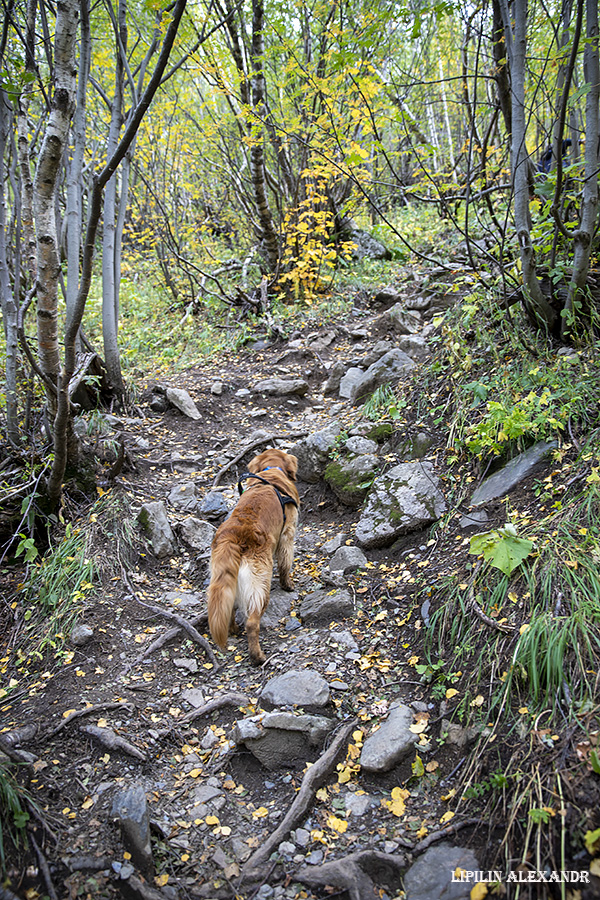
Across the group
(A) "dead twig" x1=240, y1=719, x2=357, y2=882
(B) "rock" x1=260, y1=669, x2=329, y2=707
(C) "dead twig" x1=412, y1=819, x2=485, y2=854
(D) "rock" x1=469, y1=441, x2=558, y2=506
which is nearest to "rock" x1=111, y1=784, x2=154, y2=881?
(A) "dead twig" x1=240, y1=719, x2=357, y2=882

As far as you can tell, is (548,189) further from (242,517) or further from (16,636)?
(16,636)

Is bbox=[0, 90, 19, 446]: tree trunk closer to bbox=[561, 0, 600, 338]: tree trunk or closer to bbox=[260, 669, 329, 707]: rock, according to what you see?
bbox=[260, 669, 329, 707]: rock

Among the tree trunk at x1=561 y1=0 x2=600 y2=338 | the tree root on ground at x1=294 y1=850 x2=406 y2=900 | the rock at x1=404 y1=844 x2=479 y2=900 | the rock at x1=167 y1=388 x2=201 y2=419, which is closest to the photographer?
the rock at x1=404 y1=844 x2=479 y2=900

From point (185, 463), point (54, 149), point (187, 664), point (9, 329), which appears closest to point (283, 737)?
point (187, 664)

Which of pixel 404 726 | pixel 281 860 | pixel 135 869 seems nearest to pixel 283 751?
pixel 281 860

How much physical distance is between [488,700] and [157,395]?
6.13 m

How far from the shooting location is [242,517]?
375cm

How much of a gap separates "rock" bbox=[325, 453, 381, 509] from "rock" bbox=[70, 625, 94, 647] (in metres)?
2.66

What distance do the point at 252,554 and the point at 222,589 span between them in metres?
0.41

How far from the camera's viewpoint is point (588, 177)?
3.75 metres

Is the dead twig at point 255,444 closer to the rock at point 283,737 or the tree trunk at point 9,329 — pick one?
the tree trunk at point 9,329

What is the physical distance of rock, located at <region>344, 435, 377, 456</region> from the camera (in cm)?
519

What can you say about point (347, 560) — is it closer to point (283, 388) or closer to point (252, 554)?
point (252, 554)

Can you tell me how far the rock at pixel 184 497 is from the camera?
532cm
